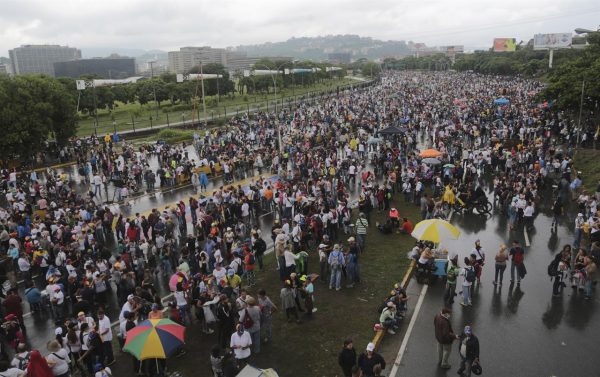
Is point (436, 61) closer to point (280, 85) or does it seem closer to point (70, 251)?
point (280, 85)

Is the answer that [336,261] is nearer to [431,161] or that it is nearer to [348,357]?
[348,357]

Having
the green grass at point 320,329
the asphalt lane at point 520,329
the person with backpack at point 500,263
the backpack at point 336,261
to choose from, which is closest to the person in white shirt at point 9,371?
the green grass at point 320,329

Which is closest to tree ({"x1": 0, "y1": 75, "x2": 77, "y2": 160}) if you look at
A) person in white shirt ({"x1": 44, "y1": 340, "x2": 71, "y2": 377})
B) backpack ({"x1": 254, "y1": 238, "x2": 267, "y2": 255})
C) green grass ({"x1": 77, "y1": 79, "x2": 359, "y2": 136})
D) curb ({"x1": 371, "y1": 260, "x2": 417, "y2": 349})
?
green grass ({"x1": 77, "y1": 79, "x2": 359, "y2": 136})

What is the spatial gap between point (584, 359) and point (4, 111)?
32772 millimetres

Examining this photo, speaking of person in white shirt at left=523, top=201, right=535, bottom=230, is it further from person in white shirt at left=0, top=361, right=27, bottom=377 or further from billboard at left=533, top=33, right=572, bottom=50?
billboard at left=533, top=33, right=572, bottom=50

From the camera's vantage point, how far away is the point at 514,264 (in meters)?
12.7

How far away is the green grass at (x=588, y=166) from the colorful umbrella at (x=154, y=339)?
65.0 ft

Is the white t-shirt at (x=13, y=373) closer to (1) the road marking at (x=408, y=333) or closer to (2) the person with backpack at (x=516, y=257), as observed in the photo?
(1) the road marking at (x=408, y=333)

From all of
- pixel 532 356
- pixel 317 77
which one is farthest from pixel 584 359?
pixel 317 77

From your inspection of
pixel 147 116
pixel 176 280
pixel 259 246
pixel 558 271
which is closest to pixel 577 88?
pixel 558 271

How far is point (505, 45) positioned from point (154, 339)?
169m

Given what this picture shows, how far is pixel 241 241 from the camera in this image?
52.6 ft

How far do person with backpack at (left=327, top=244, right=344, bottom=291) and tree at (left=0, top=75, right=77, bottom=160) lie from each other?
84.1 ft

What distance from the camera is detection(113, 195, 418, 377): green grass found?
9.83 metres
